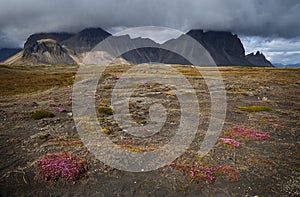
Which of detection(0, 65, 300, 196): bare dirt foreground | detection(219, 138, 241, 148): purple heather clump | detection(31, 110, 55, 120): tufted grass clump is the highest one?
detection(219, 138, 241, 148): purple heather clump

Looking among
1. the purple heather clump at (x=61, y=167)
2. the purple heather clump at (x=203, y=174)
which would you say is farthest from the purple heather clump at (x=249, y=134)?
the purple heather clump at (x=61, y=167)

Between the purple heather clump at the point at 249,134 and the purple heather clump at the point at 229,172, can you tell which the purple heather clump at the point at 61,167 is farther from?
the purple heather clump at the point at 249,134

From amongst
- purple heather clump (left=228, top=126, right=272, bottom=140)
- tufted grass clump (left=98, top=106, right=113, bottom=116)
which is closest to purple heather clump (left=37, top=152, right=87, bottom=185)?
tufted grass clump (left=98, top=106, right=113, bottom=116)

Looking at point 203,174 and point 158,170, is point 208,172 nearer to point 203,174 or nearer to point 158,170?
point 203,174

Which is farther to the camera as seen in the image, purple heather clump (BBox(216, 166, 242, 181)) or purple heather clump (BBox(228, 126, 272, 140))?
purple heather clump (BBox(228, 126, 272, 140))

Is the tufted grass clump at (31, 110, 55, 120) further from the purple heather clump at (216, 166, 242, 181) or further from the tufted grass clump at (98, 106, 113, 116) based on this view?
the purple heather clump at (216, 166, 242, 181)

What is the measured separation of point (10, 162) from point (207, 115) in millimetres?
19711

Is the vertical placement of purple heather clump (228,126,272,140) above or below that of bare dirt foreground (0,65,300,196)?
above

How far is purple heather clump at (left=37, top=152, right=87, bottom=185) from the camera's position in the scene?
480 inches

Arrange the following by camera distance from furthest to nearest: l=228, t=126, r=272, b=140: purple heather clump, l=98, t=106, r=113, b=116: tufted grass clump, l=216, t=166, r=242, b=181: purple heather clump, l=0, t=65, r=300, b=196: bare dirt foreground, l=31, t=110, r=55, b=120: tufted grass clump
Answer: l=98, t=106, r=113, b=116: tufted grass clump
l=31, t=110, r=55, b=120: tufted grass clump
l=228, t=126, r=272, b=140: purple heather clump
l=216, t=166, r=242, b=181: purple heather clump
l=0, t=65, r=300, b=196: bare dirt foreground

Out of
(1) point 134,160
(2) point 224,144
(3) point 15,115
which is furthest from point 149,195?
(3) point 15,115

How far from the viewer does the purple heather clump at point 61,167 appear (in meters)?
12.2

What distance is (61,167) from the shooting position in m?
13.0

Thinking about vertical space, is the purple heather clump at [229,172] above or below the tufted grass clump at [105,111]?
above
